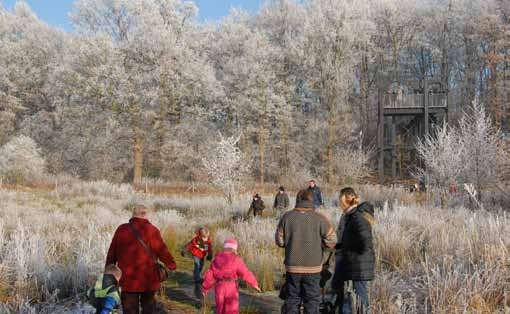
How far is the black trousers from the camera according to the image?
4898 millimetres

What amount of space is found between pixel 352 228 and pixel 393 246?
3.90 meters

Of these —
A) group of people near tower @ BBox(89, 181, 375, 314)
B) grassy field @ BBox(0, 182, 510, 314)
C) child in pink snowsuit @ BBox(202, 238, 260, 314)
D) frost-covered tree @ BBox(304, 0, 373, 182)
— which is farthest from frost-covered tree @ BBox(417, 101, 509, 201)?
frost-covered tree @ BBox(304, 0, 373, 182)

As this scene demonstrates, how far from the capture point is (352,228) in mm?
4918

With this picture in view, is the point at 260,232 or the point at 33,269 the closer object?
the point at 33,269

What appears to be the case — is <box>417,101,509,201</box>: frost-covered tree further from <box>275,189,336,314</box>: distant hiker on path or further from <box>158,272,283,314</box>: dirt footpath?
<box>275,189,336,314</box>: distant hiker on path

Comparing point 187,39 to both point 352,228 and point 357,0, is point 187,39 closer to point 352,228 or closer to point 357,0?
point 357,0

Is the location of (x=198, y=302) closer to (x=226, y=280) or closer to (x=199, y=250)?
(x=199, y=250)

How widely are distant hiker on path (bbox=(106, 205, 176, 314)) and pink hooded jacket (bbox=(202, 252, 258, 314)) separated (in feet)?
1.40

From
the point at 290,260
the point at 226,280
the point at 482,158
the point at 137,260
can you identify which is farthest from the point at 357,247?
the point at 482,158

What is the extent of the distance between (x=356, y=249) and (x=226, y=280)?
136cm

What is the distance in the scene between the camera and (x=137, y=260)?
15.3ft

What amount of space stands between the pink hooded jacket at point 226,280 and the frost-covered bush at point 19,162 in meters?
25.8

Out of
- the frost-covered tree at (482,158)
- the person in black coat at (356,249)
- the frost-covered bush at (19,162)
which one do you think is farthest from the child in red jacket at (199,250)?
the frost-covered bush at (19,162)

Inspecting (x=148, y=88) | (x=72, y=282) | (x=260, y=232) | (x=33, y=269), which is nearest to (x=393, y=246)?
(x=260, y=232)
